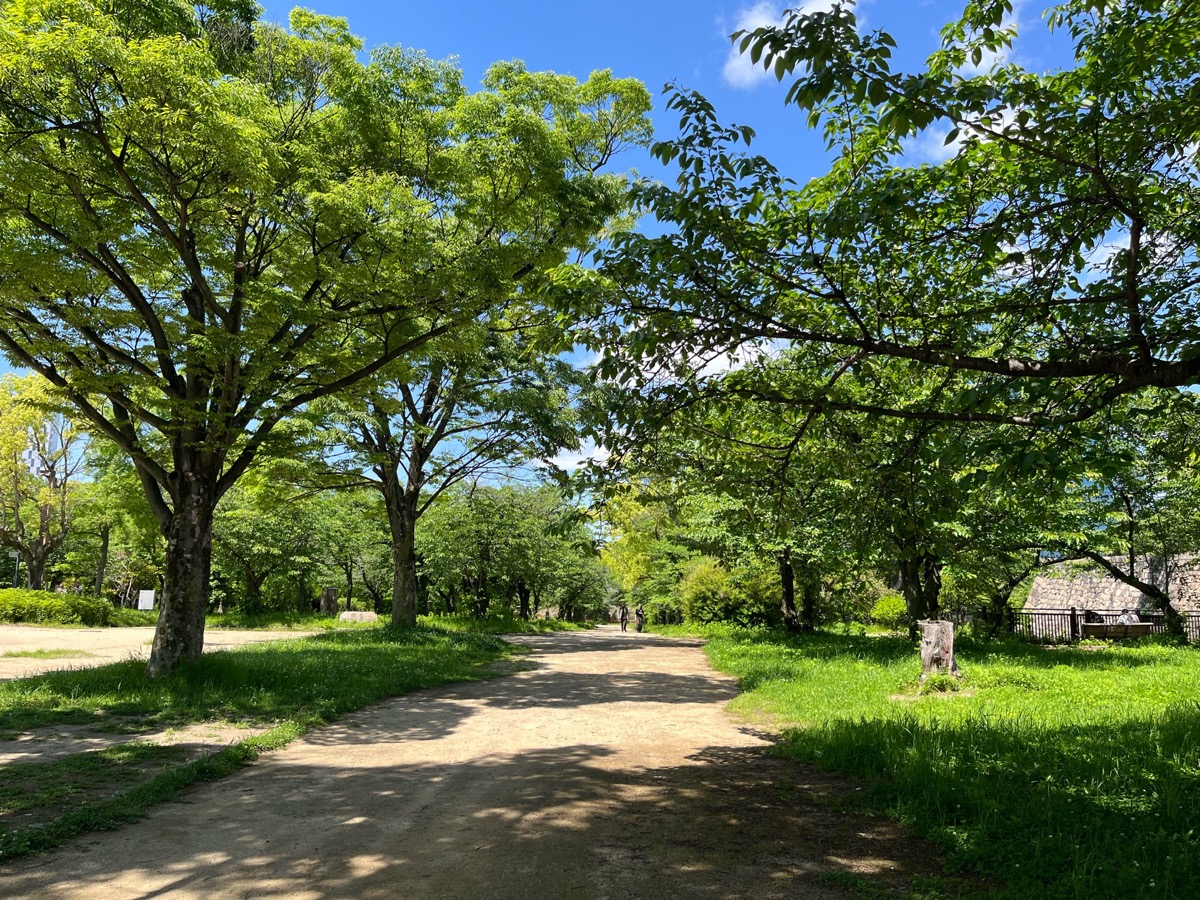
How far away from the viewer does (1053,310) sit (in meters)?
5.32

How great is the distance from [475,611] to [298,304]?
26904mm

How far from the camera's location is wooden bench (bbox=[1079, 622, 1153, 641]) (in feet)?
76.2

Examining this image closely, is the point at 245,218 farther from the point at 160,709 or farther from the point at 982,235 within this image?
the point at 982,235

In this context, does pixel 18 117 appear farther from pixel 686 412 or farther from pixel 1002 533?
pixel 1002 533

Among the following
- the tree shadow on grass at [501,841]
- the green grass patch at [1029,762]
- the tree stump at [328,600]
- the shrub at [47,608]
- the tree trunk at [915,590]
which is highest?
the tree trunk at [915,590]

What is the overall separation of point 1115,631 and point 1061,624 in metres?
3.55

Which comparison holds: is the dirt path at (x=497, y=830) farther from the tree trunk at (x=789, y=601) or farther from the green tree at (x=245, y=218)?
the tree trunk at (x=789, y=601)

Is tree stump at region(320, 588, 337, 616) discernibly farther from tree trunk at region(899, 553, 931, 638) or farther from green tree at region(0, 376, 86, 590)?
tree trunk at region(899, 553, 931, 638)

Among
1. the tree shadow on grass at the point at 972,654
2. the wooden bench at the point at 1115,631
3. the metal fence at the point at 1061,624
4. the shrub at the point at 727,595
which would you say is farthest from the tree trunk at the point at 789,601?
the wooden bench at the point at 1115,631

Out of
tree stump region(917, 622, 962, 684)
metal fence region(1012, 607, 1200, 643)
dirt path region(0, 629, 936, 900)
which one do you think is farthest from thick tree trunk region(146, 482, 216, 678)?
metal fence region(1012, 607, 1200, 643)

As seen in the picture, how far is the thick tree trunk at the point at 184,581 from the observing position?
10.0m

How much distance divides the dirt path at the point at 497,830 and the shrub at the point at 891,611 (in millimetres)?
26295

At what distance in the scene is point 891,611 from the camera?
31.9 metres

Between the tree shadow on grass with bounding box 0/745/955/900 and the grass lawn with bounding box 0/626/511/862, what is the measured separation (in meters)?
0.34
